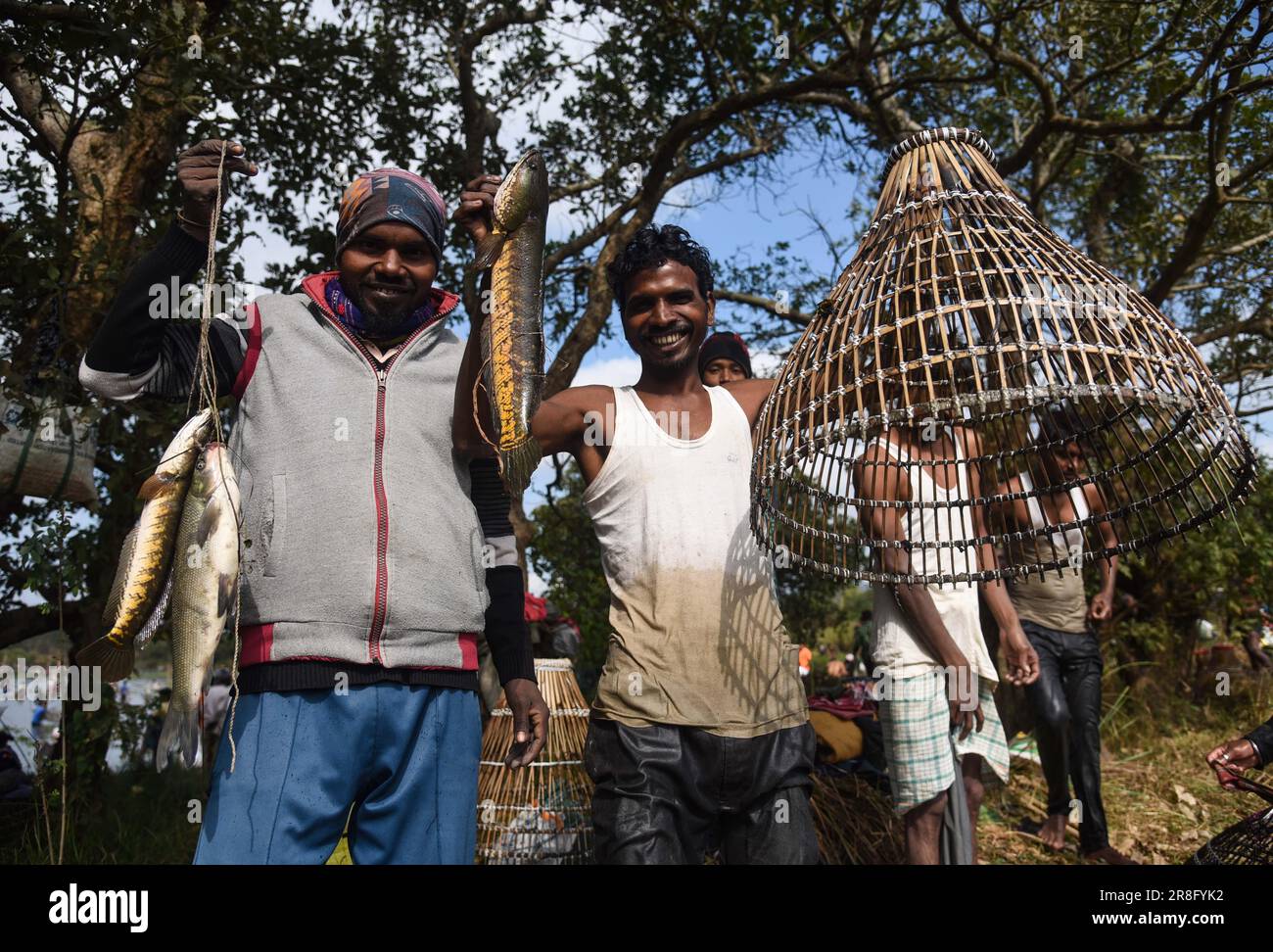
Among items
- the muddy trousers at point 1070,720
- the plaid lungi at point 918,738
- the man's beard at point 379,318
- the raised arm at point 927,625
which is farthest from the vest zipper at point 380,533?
the muddy trousers at point 1070,720

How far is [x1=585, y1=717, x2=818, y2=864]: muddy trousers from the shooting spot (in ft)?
7.72

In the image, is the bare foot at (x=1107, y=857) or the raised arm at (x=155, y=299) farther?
the bare foot at (x=1107, y=857)

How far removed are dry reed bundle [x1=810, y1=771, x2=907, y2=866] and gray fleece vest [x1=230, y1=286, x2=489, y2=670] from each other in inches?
116

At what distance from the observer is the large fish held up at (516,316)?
6.17 ft

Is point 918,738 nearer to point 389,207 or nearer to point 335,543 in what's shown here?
point 335,543

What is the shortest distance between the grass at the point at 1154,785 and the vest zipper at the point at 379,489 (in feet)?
13.0

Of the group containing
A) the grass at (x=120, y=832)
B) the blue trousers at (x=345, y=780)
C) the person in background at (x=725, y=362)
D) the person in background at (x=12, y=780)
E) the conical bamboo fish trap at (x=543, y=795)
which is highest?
the person in background at (x=725, y=362)

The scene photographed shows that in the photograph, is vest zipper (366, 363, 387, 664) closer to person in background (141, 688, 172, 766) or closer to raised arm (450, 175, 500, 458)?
raised arm (450, 175, 500, 458)

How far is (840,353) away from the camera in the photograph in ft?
6.86

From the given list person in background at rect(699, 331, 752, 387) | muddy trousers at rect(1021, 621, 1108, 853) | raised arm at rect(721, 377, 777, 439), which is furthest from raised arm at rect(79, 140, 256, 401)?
muddy trousers at rect(1021, 621, 1108, 853)

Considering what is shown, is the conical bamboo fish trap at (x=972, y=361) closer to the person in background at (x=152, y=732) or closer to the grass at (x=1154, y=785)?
the grass at (x=1154, y=785)

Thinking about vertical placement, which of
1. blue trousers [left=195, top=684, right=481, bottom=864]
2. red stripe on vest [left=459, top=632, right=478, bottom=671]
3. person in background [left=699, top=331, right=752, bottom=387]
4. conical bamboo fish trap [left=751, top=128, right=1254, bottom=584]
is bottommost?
blue trousers [left=195, top=684, right=481, bottom=864]

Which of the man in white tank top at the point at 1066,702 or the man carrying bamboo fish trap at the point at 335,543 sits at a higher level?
the man carrying bamboo fish trap at the point at 335,543
